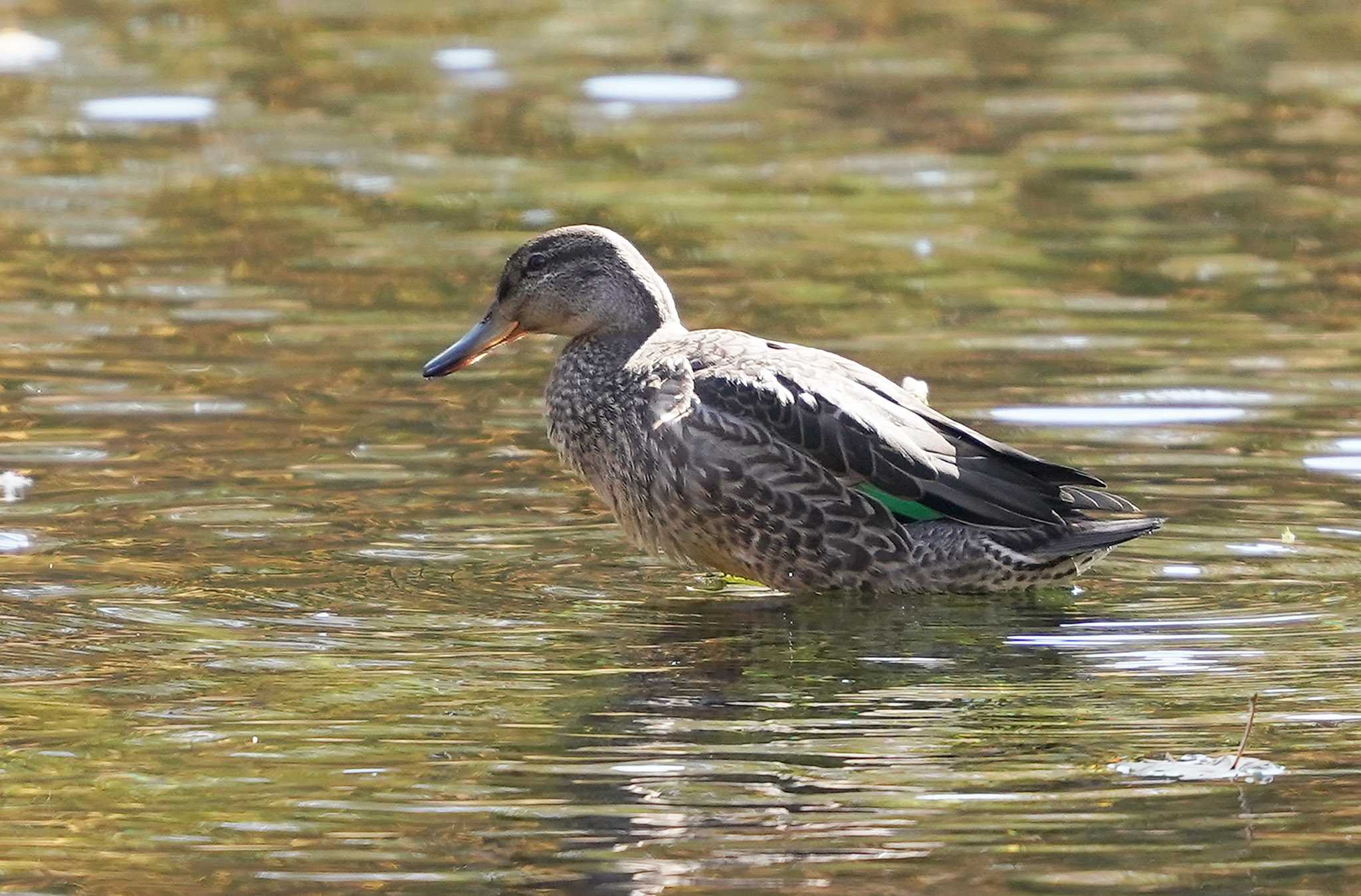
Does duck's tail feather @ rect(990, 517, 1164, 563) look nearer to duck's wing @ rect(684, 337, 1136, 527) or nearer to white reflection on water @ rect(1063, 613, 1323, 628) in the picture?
duck's wing @ rect(684, 337, 1136, 527)

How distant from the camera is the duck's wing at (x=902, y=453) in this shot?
7.80 m

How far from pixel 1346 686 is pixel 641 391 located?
254 cm

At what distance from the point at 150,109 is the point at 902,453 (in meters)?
8.48

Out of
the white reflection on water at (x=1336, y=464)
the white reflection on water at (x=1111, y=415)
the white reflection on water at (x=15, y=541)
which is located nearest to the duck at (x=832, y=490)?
the white reflection on water at (x=1336, y=464)

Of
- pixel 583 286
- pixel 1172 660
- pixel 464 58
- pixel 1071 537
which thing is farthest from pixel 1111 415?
pixel 464 58

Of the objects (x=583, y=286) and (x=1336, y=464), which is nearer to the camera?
(x=583, y=286)

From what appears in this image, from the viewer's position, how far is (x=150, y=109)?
1506 cm

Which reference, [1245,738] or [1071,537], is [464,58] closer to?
[1071,537]

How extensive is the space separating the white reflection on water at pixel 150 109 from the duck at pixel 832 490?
7576 millimetres

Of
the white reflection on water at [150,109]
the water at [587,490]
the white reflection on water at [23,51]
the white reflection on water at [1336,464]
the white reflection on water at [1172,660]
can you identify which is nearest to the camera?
the water at [587,490]

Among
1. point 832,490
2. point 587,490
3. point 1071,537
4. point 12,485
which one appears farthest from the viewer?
point 587,490

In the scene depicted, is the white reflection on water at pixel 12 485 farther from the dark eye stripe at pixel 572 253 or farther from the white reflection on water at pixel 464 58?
the white reflection on water at pixel 464 58

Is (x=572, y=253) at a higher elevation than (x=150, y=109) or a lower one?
lower

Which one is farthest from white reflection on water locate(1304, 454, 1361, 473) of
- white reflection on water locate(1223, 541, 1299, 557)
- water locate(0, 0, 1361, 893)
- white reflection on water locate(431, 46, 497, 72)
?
white reflection on water locate(431, 46, 497, 72)
